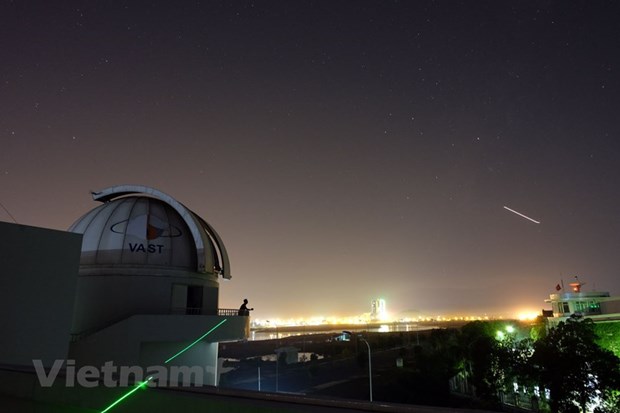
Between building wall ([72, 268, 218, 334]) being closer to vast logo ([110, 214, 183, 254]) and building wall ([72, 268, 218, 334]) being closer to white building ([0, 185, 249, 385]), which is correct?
white building ([0, 185, 249, 385])

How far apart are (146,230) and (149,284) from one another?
8.38ft

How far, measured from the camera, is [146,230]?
2012 centimetres

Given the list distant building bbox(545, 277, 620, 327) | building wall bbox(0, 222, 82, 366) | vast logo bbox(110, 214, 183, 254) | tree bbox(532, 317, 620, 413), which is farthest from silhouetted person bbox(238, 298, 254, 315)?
distant building bbox(545, 277, 620, 327)

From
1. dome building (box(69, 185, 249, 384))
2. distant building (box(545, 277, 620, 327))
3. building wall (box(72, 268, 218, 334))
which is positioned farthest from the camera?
distant building (box(545, 277, 620, 327))

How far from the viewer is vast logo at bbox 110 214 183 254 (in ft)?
64.7

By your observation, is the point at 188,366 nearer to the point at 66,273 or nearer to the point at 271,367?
the point at 66,273

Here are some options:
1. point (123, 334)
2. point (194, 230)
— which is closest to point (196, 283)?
point (194, 230)

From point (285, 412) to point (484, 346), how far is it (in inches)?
1210

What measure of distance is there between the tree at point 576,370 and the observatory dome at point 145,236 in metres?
20.1

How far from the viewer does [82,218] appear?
21797 millimetres

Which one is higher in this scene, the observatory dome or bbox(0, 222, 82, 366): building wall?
the observatory dome

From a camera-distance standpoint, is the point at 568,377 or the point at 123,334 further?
the point at 568,377

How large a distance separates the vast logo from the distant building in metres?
39.3

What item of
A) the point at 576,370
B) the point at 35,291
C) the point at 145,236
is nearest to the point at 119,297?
the point at 145,236
